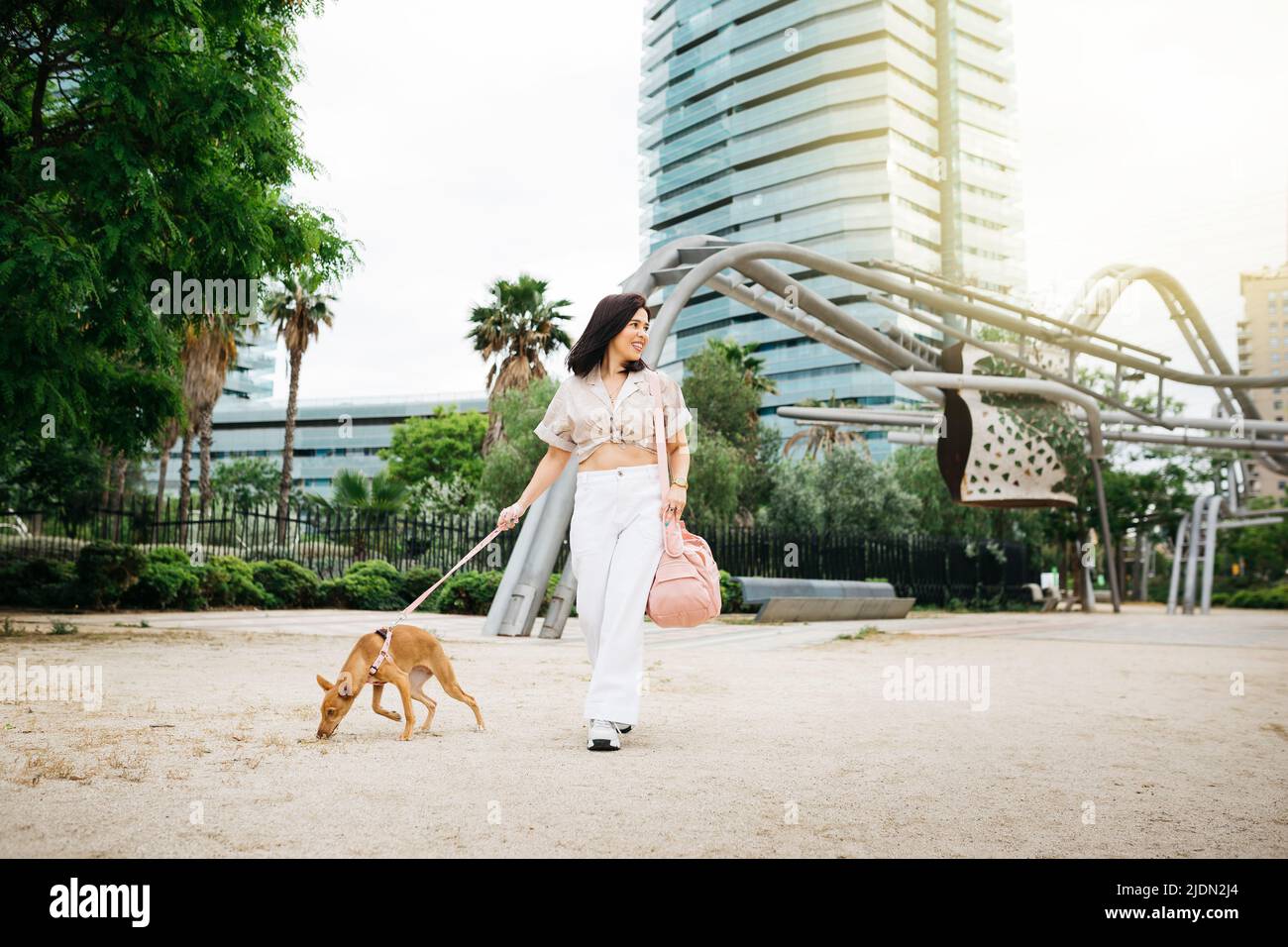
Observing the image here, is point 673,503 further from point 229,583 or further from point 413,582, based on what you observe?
point 413,582

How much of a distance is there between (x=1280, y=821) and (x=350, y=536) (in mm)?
23124

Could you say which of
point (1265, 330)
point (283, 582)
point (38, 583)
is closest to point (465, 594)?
point (283, 582)

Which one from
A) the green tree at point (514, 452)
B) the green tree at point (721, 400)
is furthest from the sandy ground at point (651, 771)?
the green tree at point (721, 400)

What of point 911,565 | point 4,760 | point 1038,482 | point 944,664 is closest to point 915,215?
point 911,565

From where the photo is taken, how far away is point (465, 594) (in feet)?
62.3

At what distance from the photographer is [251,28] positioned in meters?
9.90

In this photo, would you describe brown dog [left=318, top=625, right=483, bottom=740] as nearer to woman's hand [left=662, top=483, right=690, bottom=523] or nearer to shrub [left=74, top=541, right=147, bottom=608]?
woman's hand [left=662, top=483, right=690, bottom=523]

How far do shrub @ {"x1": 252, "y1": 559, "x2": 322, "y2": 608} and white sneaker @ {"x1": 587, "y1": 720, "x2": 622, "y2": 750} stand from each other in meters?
15.1

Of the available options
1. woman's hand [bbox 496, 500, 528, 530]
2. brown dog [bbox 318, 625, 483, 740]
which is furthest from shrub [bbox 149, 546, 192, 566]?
woman's hand [bbox 496, 500, 528, 530]

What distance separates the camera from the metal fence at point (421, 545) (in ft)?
65.8

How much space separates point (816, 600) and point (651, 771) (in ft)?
51.3

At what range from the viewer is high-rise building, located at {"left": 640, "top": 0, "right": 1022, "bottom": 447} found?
108750 millimetres

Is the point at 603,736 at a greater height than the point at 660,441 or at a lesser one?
lesser

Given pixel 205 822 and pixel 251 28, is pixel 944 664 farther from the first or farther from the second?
pixel 251 28
